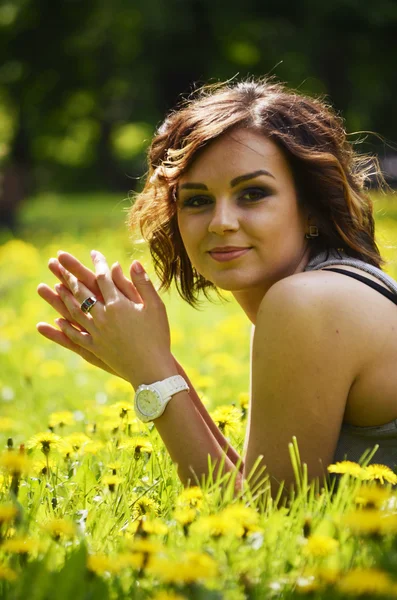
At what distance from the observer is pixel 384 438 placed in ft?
7.34

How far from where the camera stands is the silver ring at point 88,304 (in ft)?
7.91

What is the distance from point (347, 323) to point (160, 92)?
19.1 meters

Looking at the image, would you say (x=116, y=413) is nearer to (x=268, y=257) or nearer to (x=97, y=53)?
(x=268, y=257)

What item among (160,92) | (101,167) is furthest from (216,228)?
(101,167)

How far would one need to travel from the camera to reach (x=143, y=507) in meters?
2.08

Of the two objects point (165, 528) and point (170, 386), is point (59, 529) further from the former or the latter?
point (170, 386)

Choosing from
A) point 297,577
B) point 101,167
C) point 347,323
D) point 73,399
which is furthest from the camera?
point 101,167

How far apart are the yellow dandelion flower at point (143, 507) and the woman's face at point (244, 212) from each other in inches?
24.5

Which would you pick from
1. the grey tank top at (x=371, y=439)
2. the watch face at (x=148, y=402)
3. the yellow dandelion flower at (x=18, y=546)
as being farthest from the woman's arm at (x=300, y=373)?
the yellow dandelion flower at (x=18, y=546)

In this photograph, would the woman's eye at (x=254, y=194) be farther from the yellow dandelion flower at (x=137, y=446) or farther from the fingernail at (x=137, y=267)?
the yellow dandelion flower at (x=137, y=446)

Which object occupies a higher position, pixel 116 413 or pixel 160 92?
pixel 160 92

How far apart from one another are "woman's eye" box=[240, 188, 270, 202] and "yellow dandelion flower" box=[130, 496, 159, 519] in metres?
0.86

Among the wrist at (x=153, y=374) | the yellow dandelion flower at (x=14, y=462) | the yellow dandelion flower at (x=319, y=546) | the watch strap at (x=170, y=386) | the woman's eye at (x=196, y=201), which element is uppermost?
the woman's eye at (x=196, y=201)

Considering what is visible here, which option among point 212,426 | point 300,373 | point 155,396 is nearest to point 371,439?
point 300,373
